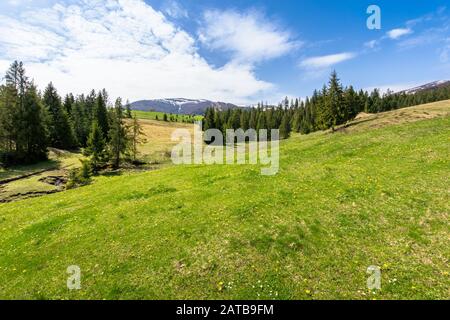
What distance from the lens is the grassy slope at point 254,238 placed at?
1177cm

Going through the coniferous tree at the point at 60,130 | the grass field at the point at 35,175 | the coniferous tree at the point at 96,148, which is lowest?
the grass field at the point at 35,175

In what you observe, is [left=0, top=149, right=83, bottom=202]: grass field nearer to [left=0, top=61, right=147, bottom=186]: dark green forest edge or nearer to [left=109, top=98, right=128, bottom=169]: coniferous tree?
[left=0, top=61, right=147, bottom=186]: dark green forest edge

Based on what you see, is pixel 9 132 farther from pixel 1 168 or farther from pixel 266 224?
pixel 266 224

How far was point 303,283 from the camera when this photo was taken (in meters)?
11.6

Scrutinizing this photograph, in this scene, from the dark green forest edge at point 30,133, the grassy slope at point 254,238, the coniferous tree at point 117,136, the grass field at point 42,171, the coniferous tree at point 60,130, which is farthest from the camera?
the coniferous tree at point 60,130

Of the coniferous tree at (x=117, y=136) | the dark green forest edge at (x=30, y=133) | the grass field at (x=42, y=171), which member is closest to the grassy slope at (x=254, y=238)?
the grass field at (x=42, y=171)

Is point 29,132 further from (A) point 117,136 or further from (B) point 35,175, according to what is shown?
(A) point 117,136

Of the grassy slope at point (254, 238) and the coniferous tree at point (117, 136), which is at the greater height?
the coniferous tree at point (117, 136)

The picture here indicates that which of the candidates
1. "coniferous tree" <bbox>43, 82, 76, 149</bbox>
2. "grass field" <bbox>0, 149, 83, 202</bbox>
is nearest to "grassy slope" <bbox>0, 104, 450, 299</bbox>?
"grass field" <bbox>0, 149, 83, 202</bbox>

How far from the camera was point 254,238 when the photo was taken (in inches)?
586

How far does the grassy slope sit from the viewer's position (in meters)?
11.8

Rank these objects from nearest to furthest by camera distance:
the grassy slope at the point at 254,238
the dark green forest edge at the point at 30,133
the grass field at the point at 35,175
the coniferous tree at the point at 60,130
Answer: the grassy slope at the point at 254,238 → the grass field at the point at 35,175 → the dark green forest edge at the point at 30,133 → the coniferous tree at the point at 60,130

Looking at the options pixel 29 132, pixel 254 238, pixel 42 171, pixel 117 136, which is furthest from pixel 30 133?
pixel 254 238

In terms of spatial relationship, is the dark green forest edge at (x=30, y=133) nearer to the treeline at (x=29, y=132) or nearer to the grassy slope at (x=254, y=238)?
the treeline at (x=29, y=132)
